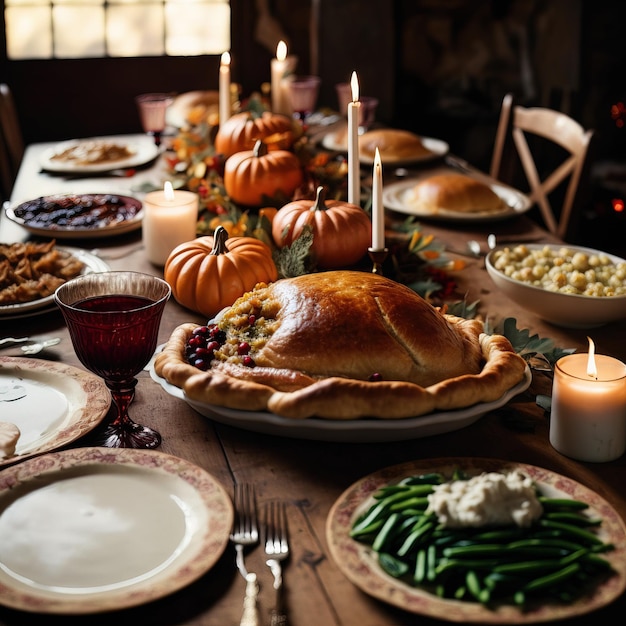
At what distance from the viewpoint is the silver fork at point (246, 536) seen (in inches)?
40.0

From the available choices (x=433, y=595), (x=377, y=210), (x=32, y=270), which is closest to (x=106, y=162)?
(x=32, y=270)

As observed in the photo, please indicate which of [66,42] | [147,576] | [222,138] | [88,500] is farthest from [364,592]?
[66,42]

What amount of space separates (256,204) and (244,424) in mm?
1326

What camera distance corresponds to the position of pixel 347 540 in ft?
3.69

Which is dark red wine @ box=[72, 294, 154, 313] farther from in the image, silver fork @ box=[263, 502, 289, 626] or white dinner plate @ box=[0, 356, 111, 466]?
silver fork @ box=[263, 502, 289, 626]

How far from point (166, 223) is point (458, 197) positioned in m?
0.97

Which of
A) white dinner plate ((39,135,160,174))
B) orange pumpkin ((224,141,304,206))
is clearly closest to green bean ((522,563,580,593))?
orange pumpkin ((224,141,304,206))

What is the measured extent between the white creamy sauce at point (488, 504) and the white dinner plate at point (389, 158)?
2.39 meters

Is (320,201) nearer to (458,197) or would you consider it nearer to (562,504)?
(458,197)

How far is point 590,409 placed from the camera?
53.2 inches

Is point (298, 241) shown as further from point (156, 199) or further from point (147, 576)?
point (147, 576)

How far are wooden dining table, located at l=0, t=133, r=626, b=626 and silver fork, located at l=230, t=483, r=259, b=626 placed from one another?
16mm

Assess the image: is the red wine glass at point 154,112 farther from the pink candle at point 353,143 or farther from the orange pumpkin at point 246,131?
the pink candle at point 353,143

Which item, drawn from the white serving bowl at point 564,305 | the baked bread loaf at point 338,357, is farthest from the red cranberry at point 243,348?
the white serving bowl at point 564,305
